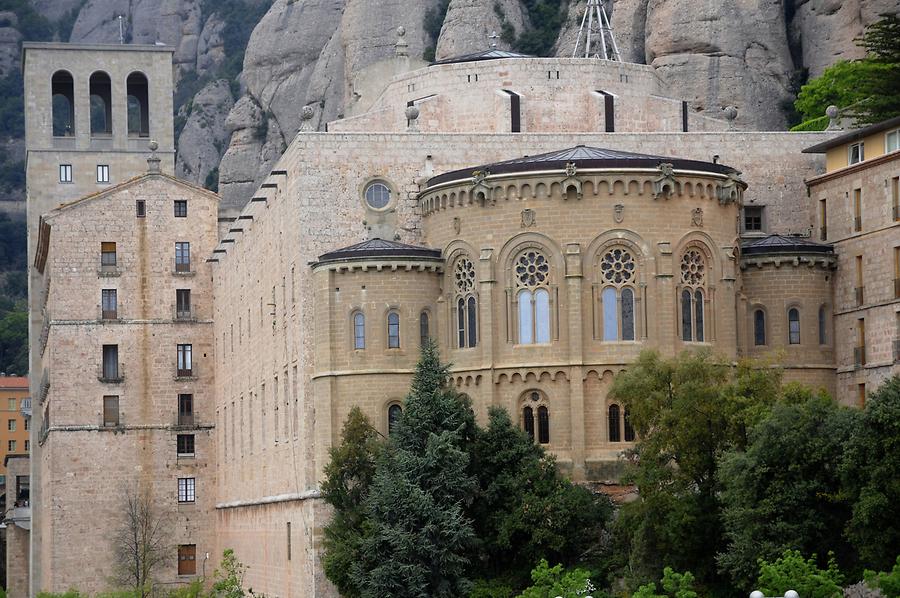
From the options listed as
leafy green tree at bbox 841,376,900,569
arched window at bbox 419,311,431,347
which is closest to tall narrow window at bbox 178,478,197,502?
arched window at bbox 419,311,431,347

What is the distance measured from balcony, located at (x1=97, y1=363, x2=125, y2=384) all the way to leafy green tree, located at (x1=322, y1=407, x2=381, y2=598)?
107 feet

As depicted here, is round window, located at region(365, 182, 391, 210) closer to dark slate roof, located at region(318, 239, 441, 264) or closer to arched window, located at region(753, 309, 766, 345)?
dark slate roof, located at region(318, 239, 441, 264)

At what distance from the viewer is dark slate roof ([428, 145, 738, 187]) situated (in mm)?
60812

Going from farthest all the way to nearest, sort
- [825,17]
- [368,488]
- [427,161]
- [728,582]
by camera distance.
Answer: [825,17] < [427,161] < [368,488] < [728,582]

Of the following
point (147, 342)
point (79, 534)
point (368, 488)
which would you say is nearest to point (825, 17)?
point (147, 342)

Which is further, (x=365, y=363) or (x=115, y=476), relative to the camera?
(x=115, y=476)

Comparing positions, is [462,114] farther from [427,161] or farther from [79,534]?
[79,534]

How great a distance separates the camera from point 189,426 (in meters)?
93.0

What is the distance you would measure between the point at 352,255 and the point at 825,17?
48590 millimetres

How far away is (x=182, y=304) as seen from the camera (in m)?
93.1

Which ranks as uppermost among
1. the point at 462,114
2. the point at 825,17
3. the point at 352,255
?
the point at 825,17

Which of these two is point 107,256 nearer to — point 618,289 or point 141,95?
point 141,95

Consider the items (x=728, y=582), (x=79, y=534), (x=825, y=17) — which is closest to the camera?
(x=728, y=582)

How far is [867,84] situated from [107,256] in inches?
1370
